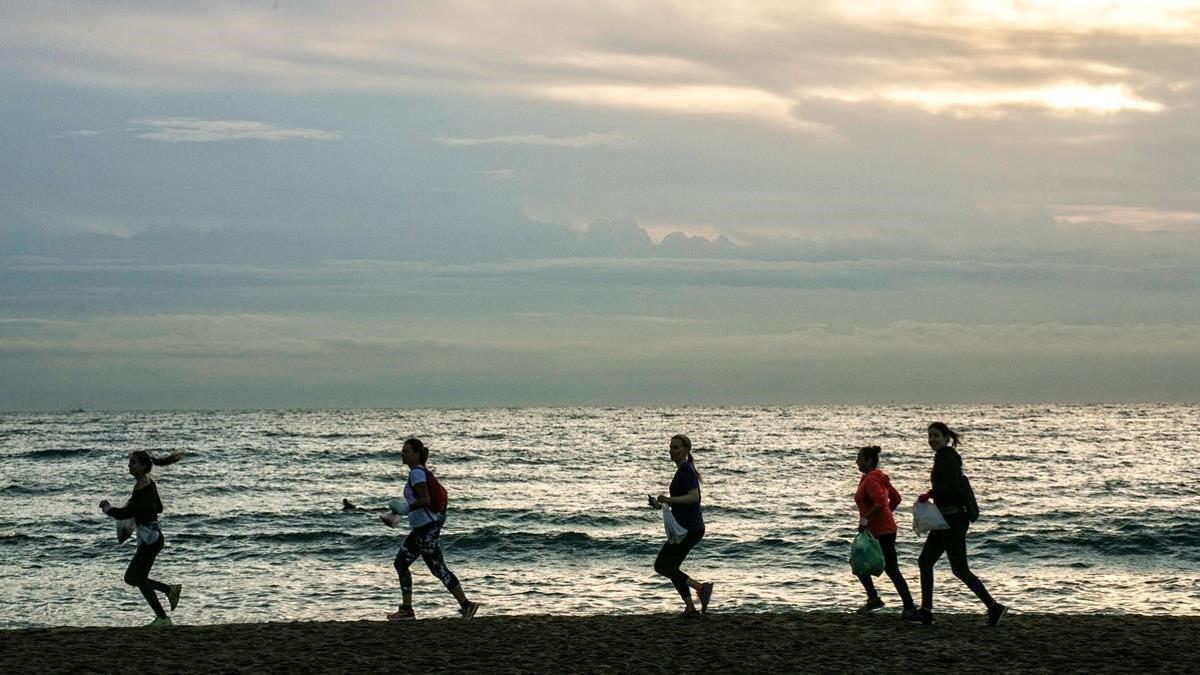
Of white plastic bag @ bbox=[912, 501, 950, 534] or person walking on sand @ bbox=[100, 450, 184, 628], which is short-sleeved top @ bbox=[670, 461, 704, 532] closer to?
white plastic bag @ bbox=[912, 501, 950, 534]

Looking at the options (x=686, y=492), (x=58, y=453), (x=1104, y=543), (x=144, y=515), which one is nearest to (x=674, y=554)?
(x=686, y=492)

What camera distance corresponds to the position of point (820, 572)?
20.7m

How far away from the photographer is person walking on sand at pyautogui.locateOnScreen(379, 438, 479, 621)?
40.4ft

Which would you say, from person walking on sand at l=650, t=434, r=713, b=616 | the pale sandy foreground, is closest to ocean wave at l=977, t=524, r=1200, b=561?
the pale sandy foreground

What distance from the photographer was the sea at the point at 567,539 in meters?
17.5

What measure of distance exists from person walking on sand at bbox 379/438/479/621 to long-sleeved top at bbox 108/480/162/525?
8.03 feet

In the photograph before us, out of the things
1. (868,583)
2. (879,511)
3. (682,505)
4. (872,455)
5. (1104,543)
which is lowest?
(1104,543)

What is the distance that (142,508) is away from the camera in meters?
12.5

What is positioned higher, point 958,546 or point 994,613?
point 958,546

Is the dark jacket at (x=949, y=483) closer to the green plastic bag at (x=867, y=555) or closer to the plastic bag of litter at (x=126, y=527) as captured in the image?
the green plastic bag at (x=867, y=555)

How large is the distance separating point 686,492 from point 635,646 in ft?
5.95

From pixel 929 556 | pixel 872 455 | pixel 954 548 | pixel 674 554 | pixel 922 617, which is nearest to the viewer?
pixel 954 548

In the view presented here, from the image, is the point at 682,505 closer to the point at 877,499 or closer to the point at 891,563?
the point at 877,499

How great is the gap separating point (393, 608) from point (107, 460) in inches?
1843
